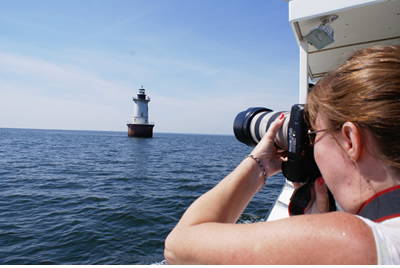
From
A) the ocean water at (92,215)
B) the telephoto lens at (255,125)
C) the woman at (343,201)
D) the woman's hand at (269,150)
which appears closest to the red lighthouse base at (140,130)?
the ocean water at (92,215)

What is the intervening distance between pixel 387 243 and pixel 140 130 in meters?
47.8

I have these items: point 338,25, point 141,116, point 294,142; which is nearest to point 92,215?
point 338,25

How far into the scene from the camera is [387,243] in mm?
482

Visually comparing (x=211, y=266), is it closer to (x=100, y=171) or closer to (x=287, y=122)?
(x=287, y=122)

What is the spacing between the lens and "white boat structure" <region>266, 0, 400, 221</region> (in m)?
2.25

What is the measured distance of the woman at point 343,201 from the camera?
1.69 ft

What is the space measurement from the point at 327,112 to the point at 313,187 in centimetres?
59

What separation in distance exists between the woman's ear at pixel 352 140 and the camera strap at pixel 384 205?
10cm

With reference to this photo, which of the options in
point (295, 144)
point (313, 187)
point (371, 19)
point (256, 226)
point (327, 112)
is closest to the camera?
point (256, 226)

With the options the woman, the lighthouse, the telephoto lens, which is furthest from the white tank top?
A: the lighthouse

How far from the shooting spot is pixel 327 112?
70 centimetres

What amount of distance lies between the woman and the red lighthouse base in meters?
46.5

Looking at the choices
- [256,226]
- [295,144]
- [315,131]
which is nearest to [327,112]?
[315,131]

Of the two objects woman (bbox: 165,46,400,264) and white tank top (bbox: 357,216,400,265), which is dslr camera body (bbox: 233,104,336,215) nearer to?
woman (bbox: 165,46,400,264)
